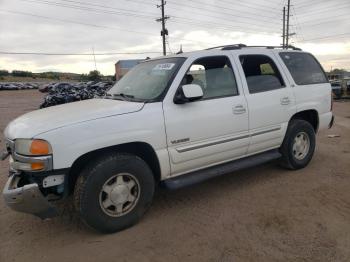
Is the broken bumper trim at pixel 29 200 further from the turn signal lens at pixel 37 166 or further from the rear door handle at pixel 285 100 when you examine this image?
the rear door handle at pixel 285 100

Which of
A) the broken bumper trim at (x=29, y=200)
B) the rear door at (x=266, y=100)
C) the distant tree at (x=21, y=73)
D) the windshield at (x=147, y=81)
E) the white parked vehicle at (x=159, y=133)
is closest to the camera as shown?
the broken bumper trim at (x=29, y=200)

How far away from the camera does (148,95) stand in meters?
3.89

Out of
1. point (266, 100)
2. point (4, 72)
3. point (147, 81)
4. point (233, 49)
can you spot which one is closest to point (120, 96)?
point (147, 81)

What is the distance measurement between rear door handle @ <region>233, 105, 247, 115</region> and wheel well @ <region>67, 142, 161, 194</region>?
1255 mm

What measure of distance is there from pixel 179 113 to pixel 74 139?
1.20 meters

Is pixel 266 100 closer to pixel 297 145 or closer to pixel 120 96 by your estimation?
pixel 297 145

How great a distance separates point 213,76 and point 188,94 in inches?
31.2

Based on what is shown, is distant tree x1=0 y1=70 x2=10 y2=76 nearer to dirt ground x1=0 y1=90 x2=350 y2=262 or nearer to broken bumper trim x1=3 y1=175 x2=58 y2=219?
dirt ground x1=0 y1=90 x2=350 y2=262

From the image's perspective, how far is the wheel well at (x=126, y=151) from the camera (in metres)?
3.44

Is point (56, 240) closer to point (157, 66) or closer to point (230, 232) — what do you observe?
point (230, 232)

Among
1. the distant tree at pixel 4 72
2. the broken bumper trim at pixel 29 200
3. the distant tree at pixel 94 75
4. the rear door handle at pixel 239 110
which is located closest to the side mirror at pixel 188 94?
A: the rear door handle at pixel 239 110

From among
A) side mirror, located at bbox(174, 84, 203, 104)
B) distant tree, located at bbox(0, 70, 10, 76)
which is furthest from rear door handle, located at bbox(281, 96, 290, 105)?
distant tree, located at bbox(0, 70, 10, 76)

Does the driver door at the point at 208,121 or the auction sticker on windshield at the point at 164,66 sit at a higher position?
the auction sticker on windshield at the point at 164,66

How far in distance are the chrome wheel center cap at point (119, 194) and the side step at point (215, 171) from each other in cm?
51
